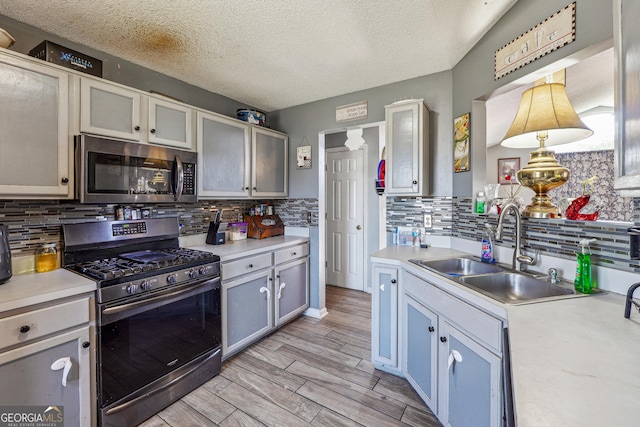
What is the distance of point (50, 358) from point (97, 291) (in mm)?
335

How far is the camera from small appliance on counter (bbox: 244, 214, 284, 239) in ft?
9.73

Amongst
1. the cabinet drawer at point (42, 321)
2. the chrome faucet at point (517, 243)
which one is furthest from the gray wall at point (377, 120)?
the cabinet drawer at point (42, 321)

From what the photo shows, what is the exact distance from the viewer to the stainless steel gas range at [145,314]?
153 cm

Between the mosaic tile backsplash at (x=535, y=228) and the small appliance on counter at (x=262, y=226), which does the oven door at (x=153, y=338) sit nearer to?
the small appliance on counter at (x=262, y=226)

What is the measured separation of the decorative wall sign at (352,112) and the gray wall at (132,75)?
3.58 ft

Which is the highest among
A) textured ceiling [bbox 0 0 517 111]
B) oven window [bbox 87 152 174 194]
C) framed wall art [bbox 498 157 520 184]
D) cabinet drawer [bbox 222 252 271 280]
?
textured ceiling [bbox 0 0 517 111]

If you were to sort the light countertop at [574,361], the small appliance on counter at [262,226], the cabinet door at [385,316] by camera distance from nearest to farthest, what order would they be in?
1. the light countertop at [574,361]
2. the cabinet door at [385,316]
3. the small appliance on counter at [262,226]

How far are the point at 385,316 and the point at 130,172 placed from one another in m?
2.06

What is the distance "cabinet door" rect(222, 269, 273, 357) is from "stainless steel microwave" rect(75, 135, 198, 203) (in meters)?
0.83

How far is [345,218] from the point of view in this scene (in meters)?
4.08

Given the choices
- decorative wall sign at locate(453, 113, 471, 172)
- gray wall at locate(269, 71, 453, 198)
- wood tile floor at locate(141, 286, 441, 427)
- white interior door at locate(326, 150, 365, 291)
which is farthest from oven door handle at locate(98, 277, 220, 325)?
white interior door at locate(326, 150, 365, 291)

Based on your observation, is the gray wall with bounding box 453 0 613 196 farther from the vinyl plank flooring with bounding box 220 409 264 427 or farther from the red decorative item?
the vinyl plank flooring with bounding box 220 409 264 427

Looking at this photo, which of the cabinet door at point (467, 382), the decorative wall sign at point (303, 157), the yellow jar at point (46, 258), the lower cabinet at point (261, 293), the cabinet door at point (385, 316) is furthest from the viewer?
the decorative wall sign at point (303, 157)

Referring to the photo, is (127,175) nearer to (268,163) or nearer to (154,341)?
(154,341)
